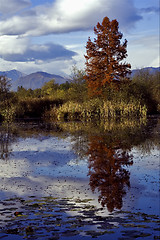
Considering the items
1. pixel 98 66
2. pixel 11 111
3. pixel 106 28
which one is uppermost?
pixel 106 28

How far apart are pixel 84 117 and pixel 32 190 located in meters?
27.3

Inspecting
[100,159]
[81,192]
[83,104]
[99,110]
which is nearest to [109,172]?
[100,159]

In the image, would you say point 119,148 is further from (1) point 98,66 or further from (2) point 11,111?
(1) point 98,66

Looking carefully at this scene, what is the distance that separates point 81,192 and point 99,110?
27.9 meters

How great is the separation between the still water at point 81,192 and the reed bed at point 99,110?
1968cm

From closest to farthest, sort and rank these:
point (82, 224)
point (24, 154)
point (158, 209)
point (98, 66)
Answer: point (82, 224)
point (158, 209)
point (24, 154)
point (98, 66)

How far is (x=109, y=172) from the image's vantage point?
8930 mm

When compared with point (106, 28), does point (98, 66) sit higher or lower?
lower

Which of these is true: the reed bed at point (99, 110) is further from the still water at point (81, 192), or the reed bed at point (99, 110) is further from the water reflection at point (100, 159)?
the still water at point (81, 192)

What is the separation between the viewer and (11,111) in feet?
111

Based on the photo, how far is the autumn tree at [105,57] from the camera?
36.7 meters

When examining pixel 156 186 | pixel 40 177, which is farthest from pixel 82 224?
pixel 40 177

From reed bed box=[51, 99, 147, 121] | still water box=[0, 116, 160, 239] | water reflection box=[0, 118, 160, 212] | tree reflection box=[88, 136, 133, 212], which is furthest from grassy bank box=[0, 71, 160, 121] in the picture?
still water box=[0, 116, 160, 239]

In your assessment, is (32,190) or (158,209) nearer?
(158,209)
